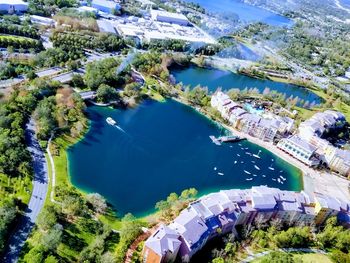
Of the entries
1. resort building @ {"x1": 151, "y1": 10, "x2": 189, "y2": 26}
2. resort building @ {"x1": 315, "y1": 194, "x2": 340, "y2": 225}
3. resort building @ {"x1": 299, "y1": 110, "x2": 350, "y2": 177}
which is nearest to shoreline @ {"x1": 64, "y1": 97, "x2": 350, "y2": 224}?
resort building @ {"x1": 299, "y1": 110, "x2": 350, "y2": 177}

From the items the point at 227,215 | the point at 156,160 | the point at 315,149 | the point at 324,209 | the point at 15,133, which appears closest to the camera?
the point at 227,215

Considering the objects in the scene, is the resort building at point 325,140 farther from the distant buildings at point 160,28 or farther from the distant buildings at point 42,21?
the distant buildings at point 42,21

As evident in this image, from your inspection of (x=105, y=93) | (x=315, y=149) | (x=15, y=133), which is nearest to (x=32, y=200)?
(x=15, y=133)

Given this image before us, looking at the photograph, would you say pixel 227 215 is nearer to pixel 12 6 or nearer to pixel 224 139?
pixel 224 139

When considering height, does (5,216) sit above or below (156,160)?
above

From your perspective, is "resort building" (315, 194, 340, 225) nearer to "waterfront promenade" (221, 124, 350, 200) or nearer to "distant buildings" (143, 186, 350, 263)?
"distant buildings" (143, 186, 350, 263)

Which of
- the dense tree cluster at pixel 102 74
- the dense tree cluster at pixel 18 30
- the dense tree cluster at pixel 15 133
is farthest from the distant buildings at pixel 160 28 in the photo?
the dense tree cluster at pixel 15 133

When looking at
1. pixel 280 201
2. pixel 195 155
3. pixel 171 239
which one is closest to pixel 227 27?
pixel 195 155
